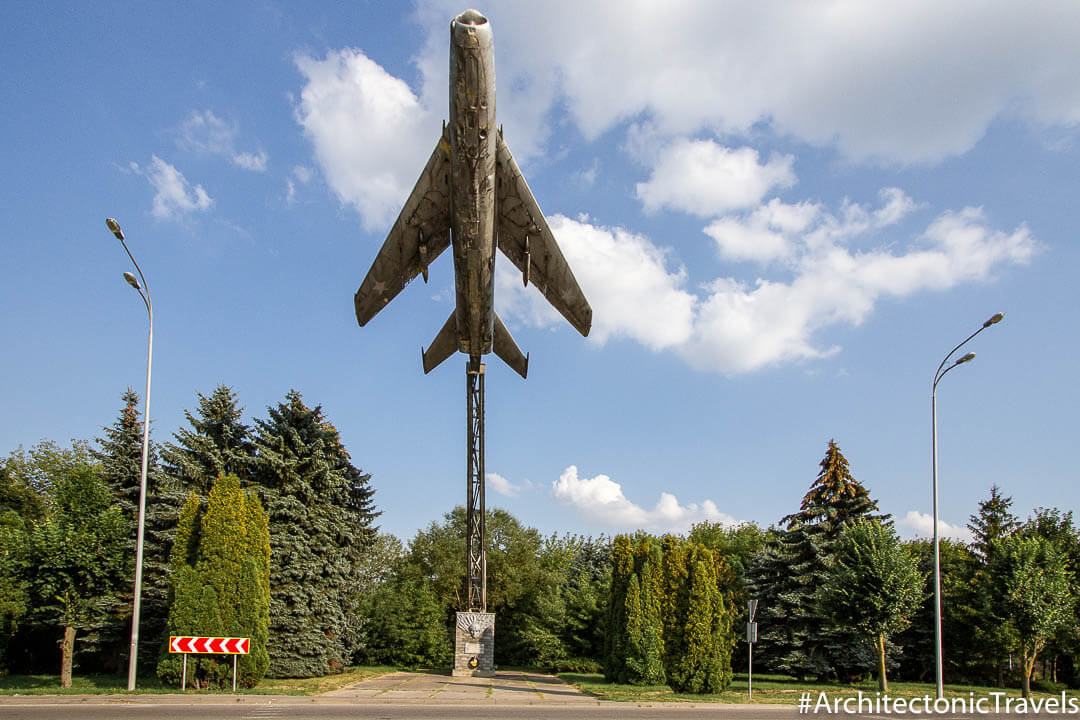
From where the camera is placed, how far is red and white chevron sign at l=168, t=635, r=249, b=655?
16.3 metres

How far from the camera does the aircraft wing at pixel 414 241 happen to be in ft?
52.2

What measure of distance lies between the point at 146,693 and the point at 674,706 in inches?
458

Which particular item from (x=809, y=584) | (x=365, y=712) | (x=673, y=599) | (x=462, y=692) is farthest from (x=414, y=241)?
(x=809, y=584)

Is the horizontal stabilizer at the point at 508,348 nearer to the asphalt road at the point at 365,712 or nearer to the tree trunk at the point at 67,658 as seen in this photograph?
the asphalt road at the point at 365,712

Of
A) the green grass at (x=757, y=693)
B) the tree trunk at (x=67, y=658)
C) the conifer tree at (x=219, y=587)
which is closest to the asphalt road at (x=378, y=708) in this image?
the green grass at (x=757, y=693)

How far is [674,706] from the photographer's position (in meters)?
15.7

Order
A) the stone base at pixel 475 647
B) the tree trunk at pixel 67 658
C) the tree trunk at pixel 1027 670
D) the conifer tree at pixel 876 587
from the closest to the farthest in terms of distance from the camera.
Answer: the tree trunk at pixel 67 658 < the conifer tree at pixel 876 587 < the tree trunk at pixel 1027 670 < the stone base at pixel 475 647

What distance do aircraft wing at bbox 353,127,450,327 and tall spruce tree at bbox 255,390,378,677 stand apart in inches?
413

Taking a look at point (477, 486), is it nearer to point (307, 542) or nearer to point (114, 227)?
point (307, 542)

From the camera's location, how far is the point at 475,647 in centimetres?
2367

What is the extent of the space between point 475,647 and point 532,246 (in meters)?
14.0

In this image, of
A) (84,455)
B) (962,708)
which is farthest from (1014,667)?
(84,455)

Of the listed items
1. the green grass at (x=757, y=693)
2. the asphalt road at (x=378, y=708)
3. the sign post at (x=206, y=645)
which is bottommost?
the green grass at (x=757, y=693)

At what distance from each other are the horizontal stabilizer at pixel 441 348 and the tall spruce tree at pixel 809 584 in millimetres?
16045
